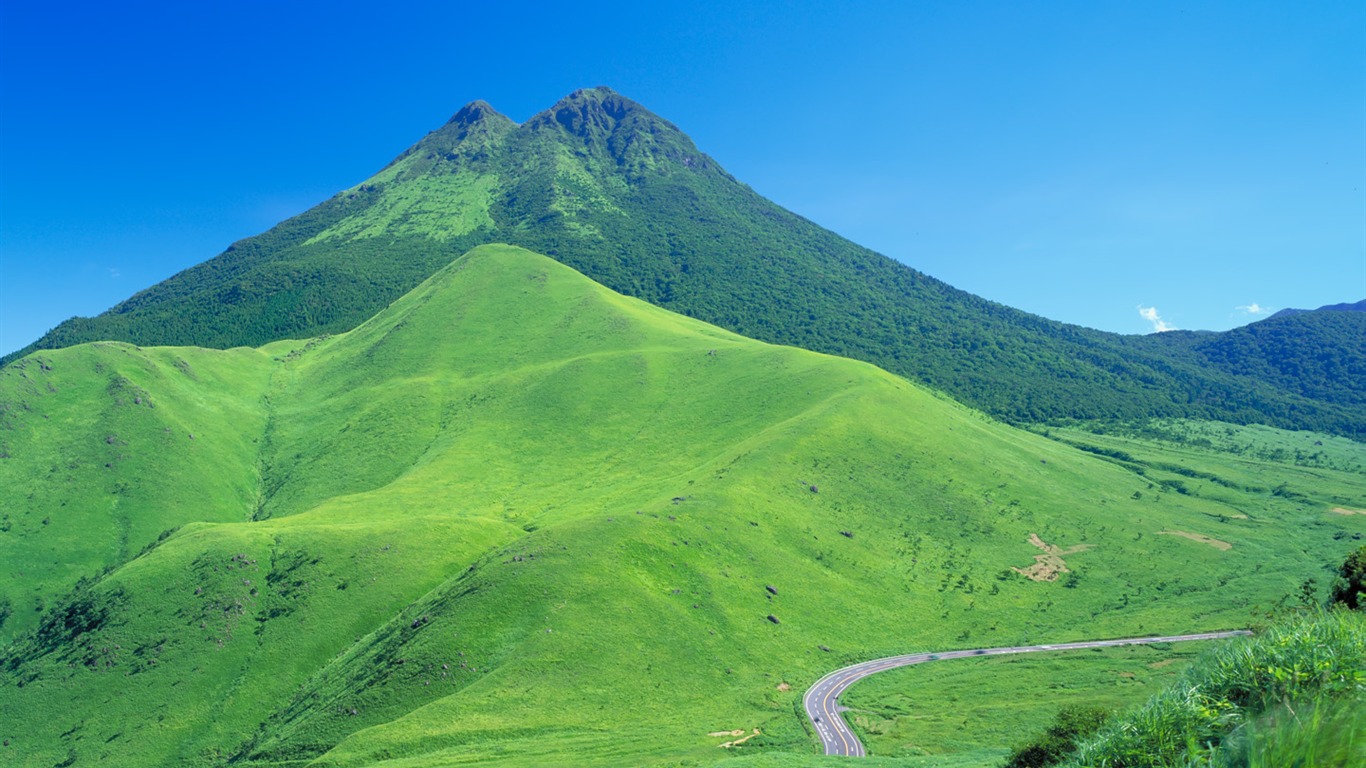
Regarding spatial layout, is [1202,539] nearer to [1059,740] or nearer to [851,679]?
[851,679]

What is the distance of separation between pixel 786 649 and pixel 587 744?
35.0 m

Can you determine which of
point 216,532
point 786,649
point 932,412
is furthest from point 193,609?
point 932,412

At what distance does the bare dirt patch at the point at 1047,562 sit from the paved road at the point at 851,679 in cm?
2326

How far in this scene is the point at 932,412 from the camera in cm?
17375

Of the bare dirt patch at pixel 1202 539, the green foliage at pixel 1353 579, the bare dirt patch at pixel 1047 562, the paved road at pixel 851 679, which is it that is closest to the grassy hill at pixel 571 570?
the bare dirt patch at pixel 1047 562

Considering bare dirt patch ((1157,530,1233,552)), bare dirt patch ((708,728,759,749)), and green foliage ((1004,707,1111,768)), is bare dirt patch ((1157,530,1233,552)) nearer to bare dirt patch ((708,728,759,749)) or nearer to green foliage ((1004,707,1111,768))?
bare dirt patch ((708,728,759,749))

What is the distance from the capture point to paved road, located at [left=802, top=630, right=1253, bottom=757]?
6662 centimetres

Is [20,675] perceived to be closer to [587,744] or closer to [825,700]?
[587,744]

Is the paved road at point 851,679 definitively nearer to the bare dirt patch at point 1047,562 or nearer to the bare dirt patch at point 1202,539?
the bare dirt patch at point 1047,562

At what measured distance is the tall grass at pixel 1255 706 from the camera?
8.24 meters

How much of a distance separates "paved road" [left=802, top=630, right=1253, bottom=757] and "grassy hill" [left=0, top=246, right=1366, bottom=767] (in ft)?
8.31

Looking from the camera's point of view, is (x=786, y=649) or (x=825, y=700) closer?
(x=825, y=700)

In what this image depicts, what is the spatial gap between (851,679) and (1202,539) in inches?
3790

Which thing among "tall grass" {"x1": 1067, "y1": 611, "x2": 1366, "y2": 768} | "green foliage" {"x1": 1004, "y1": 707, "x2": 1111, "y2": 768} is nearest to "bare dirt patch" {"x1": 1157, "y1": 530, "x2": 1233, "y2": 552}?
"green foliage" {"x1": 1004, "y1": 707, "x2": 1111, "y2": 768}
